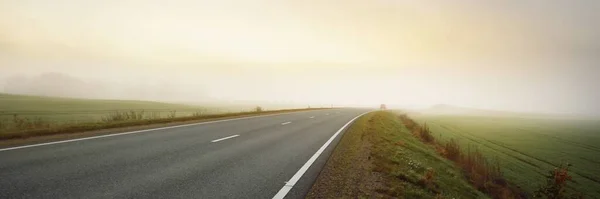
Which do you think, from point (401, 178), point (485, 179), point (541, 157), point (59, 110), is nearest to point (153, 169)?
point (401, 178)

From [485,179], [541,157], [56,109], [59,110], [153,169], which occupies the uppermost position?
[56,109]

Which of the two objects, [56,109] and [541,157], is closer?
[541,157]

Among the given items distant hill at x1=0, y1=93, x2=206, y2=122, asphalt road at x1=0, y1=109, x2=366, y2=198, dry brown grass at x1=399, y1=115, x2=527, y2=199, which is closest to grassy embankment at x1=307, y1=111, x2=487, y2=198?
asphalt road at x1=0, y1=109, x2=366, y2=198

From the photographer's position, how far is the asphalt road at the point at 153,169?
14.5 ft

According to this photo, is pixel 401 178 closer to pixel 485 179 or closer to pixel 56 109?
pixel 485 179

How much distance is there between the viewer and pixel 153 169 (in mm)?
5793

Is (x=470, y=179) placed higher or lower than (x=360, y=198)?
lower

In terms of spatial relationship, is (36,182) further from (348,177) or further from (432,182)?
(432,182)

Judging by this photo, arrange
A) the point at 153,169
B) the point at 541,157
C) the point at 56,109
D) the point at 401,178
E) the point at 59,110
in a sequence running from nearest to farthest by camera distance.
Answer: the point at 153,169
the point at 401,178
the point at 541,157
the point at 59,110
the point at 56,109

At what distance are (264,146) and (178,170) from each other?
11.9 feet

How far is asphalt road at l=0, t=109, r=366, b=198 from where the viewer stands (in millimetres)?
4426

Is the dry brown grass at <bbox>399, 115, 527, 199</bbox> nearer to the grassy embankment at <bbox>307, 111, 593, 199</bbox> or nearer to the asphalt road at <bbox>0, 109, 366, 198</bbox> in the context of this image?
the grassy embankment at <bbox>307, 111, 593, 199</bbox>

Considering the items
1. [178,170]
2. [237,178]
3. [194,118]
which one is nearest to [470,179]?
[237,178]

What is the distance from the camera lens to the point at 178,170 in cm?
580
